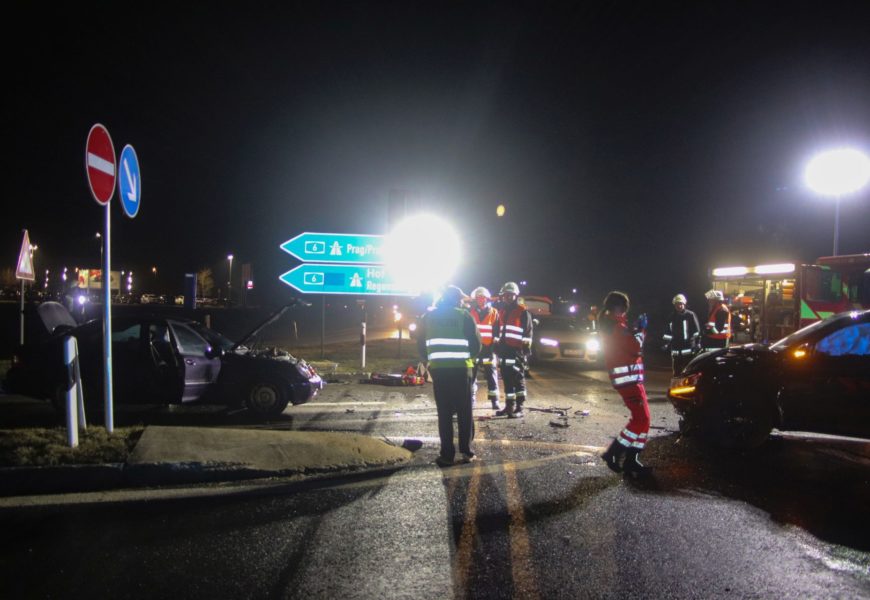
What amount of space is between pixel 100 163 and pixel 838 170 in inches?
1121

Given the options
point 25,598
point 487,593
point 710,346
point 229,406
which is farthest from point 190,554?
point 710,346

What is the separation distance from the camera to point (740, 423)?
6.79 metres

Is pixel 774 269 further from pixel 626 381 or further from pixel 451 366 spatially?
pixel 451 366

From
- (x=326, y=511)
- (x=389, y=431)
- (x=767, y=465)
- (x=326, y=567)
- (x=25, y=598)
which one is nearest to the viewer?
(x=25, y=598)

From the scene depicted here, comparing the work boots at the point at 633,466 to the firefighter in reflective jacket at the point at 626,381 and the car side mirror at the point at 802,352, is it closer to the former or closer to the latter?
the firefighter in reflective jacket at the point at 626,381

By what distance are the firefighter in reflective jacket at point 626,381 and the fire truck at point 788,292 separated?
798cm

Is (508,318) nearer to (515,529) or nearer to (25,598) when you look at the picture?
(515,529)

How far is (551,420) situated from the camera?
8.66 meters

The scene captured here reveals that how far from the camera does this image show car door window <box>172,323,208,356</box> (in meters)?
8.43

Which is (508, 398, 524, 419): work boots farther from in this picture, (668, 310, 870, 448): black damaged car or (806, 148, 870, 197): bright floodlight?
(806, 148, 870, 197): bright floodlight

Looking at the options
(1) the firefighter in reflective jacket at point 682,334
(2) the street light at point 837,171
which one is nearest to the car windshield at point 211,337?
(1) the firefighter in reflective jacket at point 682,334

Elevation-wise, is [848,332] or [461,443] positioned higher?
[848,332]

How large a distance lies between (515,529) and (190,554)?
7.11 ft

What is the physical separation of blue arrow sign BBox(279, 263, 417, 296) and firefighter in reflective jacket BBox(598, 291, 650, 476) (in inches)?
324
